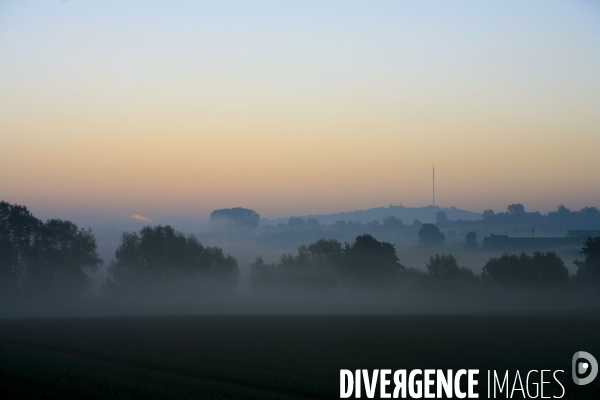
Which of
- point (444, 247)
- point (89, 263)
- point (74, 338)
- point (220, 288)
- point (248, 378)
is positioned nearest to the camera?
point (248, 378)

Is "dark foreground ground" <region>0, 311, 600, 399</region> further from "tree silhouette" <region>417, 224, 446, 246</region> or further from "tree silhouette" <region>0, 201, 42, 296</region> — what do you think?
"tree silhouette" <region>417, 224, 446, 246</region>

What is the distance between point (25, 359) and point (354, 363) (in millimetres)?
16729

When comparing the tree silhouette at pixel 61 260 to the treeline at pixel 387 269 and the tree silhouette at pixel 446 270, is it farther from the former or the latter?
the tree silhouette at pixel 446 270

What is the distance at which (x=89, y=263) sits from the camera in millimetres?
85062

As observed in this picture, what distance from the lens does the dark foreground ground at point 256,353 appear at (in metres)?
20.9

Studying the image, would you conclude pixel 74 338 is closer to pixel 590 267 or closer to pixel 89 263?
pixel 89 263

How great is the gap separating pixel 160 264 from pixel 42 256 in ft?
67.8

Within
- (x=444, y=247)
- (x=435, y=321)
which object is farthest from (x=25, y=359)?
(x=444, y=247)

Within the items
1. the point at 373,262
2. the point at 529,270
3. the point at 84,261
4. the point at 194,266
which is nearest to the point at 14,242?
the point at 84,261

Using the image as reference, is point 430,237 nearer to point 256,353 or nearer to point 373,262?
point 373,262

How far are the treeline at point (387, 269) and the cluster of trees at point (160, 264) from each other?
1150cm

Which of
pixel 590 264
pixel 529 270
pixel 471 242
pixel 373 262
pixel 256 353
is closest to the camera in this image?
pixel 256 353

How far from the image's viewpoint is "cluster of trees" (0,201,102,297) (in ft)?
262

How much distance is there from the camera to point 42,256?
270ft
